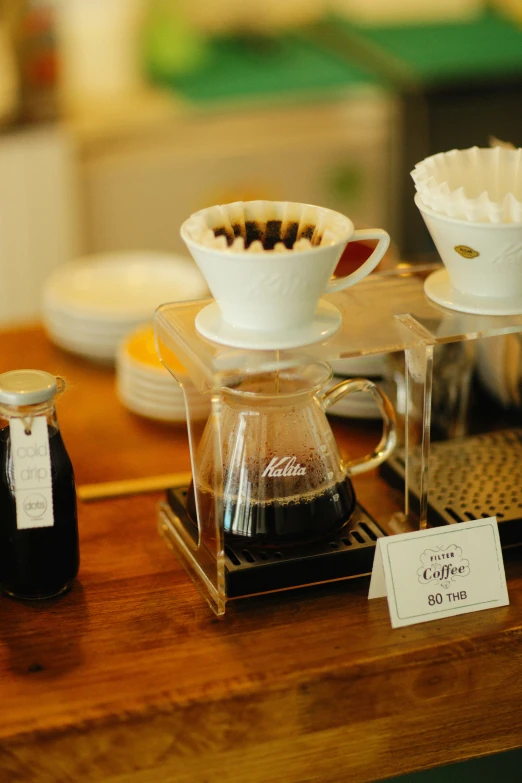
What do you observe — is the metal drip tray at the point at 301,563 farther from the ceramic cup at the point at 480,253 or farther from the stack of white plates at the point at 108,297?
the stack of white plates at the point at 108,297

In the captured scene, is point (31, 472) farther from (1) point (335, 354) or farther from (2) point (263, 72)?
(2) point (263, 72)

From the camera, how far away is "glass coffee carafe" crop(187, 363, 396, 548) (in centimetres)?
99

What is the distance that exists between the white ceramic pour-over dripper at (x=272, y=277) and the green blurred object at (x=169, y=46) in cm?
275

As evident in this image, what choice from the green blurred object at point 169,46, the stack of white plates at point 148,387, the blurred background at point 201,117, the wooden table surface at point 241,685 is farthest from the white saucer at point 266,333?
the green blurred object at point 169,46

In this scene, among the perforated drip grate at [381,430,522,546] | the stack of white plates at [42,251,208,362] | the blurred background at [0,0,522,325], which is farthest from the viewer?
the blurred background at [0,0,522,325]

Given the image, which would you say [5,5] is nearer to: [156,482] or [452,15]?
[452,15]

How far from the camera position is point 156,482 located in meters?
1.30

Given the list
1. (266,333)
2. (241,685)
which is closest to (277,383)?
(266,333)

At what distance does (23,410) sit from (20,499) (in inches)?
3.5

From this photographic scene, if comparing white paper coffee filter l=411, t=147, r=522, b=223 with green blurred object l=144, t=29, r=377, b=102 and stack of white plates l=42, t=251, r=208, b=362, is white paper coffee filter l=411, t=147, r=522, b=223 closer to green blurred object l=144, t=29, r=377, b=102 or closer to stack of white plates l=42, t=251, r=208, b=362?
stack of white plates l=42, t=251, r=208, b=362

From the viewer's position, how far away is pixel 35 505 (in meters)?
0.98

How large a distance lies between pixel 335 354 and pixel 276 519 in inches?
7.0

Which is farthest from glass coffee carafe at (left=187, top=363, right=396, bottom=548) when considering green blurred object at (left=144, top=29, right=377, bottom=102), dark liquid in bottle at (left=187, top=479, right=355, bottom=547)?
green blurred object at (left=144, top=29, right=377, bottom=102)

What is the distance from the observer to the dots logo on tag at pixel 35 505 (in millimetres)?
978
